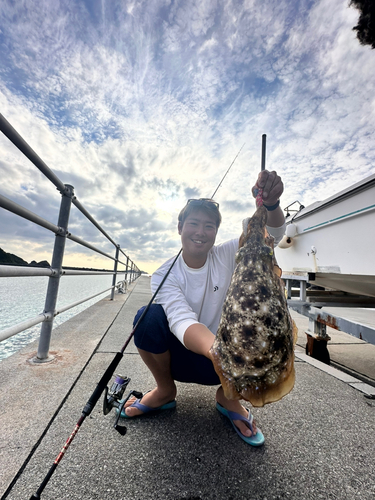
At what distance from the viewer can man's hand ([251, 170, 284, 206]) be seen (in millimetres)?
1286

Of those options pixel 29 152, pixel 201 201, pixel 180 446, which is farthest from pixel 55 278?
pixel 180 446

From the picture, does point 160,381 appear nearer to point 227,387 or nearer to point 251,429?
point 251,429

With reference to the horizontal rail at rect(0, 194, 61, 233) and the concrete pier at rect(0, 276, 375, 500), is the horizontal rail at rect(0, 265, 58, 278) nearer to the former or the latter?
the horizontal rail at rect(0, 194, 61, 233)

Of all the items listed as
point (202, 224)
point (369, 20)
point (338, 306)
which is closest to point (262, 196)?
point (202, 224)

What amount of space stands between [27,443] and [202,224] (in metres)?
1.48

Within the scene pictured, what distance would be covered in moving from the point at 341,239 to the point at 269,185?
3341mm

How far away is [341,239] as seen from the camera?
3.92 meters

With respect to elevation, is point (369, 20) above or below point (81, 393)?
above

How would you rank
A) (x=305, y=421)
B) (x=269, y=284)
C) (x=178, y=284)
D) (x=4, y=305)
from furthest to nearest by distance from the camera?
(x=4, y=305), (x=178, y=284), (x=305, y=421), (x=269, y=284)

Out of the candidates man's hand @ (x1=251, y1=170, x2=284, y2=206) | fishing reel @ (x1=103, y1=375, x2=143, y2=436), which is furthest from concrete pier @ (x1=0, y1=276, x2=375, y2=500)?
man's hand @ (x1=251, y1=170, x2=284, y2=206)

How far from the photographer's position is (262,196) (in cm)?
132

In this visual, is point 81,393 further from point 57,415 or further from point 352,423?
point 352,423

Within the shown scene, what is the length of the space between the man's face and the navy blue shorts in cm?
44

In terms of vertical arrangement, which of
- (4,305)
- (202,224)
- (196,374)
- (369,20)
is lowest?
(196,374)
